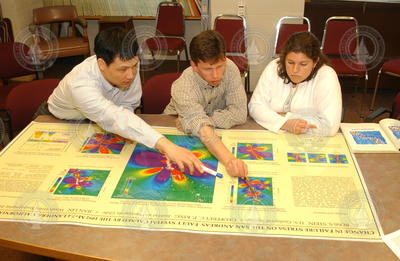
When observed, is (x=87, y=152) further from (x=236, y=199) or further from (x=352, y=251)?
(x=352, y=251)

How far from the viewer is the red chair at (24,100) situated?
229 centimetres

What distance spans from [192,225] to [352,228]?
568 mm

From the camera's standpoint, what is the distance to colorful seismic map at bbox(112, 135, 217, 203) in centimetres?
149

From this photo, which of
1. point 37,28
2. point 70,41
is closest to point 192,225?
point 70,41

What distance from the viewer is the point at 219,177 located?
159 centimetres

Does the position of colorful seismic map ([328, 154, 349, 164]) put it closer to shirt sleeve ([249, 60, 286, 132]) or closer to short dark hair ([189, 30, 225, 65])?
shirt sleeve ([249, 60, 286, 132])

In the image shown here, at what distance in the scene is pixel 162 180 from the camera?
5.19ft

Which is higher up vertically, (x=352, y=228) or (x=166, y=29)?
(x=166, y=29)

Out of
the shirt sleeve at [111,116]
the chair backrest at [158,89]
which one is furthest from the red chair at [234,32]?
the shirt sleeve at [111,116]

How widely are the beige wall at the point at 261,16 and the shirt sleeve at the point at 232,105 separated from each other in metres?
1.98

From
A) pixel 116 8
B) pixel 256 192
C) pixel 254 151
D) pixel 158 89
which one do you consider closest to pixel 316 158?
pixel 254 151

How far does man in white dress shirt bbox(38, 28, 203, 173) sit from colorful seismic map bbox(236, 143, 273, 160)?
247mm

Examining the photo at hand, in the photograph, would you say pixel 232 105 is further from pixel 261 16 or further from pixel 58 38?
pixel 58 38

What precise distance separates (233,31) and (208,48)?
2.16m
